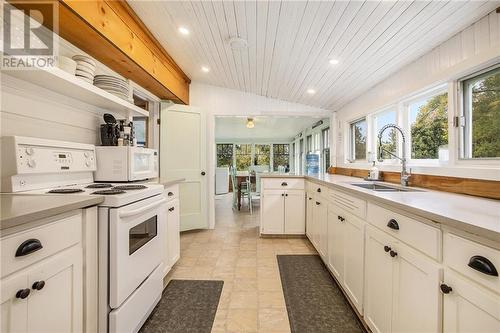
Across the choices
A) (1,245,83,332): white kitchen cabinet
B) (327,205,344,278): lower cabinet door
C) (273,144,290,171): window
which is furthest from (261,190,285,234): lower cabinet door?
(273,144,290,171): window

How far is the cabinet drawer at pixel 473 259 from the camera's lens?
2.17ft

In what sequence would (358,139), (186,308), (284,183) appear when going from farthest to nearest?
1. (358,139)
2. (284,183)
3. (186,308)

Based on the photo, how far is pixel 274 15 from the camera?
175cm

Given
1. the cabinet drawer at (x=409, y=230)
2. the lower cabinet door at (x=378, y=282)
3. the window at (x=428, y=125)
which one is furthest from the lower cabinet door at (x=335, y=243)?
the window at (x=428, y=125)

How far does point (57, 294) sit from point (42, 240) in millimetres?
239

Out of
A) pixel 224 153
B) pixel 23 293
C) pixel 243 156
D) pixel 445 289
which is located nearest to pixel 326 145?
pixel 445 289

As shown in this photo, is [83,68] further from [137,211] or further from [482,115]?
[482,115]

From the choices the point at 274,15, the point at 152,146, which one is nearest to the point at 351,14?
the point at 274,15

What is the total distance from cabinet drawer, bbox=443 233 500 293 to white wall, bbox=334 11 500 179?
0.84m

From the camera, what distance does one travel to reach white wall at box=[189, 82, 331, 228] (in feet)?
12.2

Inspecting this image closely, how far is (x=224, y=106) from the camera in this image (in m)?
3.84

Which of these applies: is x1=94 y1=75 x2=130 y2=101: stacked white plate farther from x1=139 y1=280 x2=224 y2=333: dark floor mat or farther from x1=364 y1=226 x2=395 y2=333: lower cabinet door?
x1=364 y1=226 x2=395 y2=333: lower cabinet door

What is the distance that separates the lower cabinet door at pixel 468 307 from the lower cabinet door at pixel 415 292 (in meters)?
0.04

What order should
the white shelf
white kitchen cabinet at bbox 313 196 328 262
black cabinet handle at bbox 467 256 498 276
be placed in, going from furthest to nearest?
1. white kitchen cabinet at bbox 313 196 328 262
2. the white shelf
3. black cabinet handle at bbox 467 256 498 276
